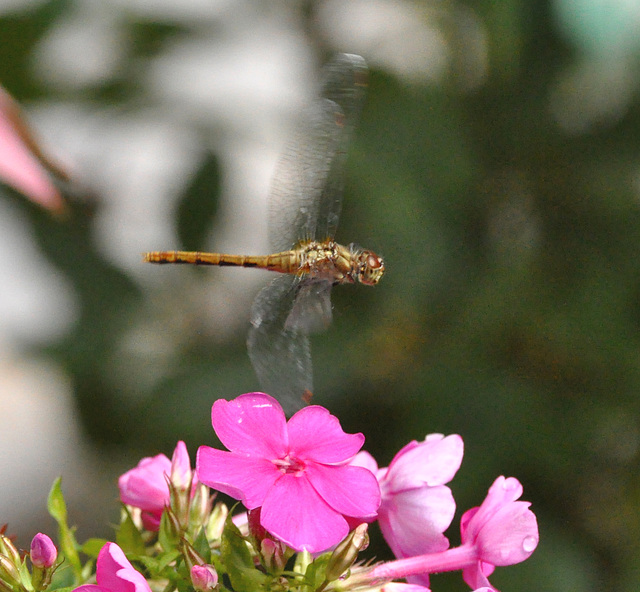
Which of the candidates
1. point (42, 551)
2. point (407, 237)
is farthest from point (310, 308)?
point (407, 237)

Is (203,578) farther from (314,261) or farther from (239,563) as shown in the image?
(314,261)

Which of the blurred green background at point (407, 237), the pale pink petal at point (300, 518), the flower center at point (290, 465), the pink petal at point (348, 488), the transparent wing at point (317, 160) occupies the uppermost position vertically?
the transparent wing at point (317, 160)

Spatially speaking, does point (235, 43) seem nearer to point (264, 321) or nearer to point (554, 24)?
point (554, 24)

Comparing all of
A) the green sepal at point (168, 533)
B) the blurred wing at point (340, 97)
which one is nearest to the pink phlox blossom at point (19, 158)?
the blurred wing at point (340, 97)

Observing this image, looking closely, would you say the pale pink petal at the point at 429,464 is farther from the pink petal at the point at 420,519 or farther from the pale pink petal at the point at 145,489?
the pale pink petal at the point at 145,489

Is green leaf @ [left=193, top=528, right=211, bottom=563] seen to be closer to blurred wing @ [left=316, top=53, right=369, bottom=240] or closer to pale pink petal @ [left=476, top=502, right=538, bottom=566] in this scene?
pale pink petal @ [left=476, top=502, right=538, bottom=566]

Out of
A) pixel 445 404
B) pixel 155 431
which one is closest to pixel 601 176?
pixel 445 404
